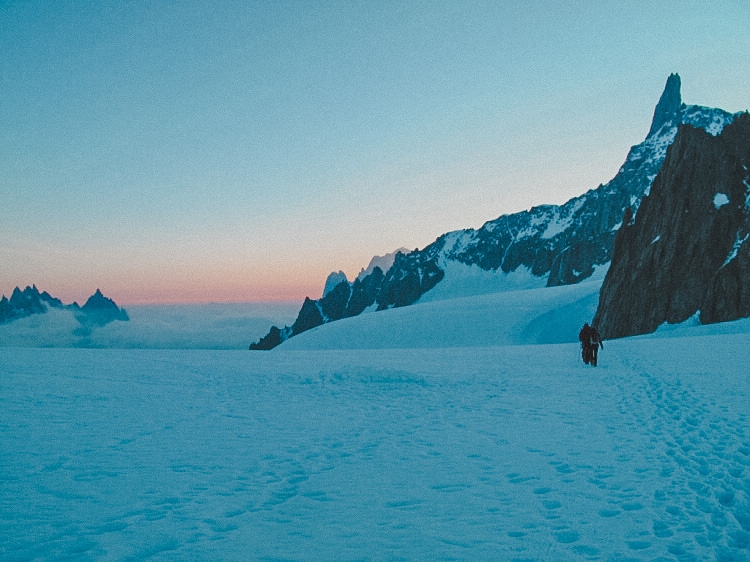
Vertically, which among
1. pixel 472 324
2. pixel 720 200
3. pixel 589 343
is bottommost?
pixel 472 324

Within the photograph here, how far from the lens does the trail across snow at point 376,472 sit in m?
4.76

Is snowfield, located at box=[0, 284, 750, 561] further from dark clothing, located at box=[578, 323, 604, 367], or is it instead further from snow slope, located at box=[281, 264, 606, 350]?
snow slope, located at box=[281, 264, 606, 350]

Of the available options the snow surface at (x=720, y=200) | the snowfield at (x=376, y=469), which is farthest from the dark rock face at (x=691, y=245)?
the snowfield at (x=376, y=469)

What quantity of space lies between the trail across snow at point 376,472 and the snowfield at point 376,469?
3cm

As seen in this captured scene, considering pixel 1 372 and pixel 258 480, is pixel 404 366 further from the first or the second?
pixel 1 372

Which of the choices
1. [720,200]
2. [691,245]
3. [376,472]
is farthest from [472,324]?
[376,472]

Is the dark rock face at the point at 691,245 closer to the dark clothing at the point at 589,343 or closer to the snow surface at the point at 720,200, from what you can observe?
the snow surface at the point at 720,200

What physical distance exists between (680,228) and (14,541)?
198 feet

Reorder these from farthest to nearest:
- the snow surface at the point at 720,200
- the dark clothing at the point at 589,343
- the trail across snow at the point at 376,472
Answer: the snow surface at the point at 720,200 < the dark clothing at the point at 589,343 < the trail across snow at the point at 376,472

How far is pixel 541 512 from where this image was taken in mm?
5453

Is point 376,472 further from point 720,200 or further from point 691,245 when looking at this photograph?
point 720,200

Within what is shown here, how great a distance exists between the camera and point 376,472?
7016 mm

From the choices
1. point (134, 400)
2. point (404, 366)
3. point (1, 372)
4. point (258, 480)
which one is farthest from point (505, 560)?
point (1, 372)

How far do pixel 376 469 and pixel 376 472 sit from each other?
13 cm
